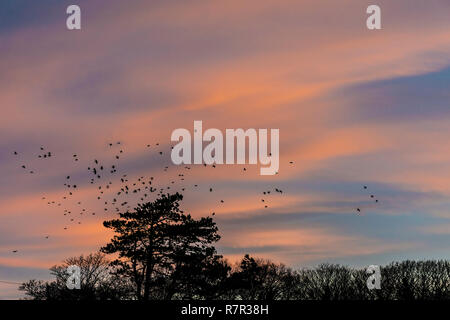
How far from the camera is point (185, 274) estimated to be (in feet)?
193

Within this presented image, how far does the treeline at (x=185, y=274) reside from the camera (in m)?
58.7

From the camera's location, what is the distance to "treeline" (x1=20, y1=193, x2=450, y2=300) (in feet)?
193

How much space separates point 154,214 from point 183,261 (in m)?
5.44

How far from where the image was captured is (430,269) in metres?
89.8
